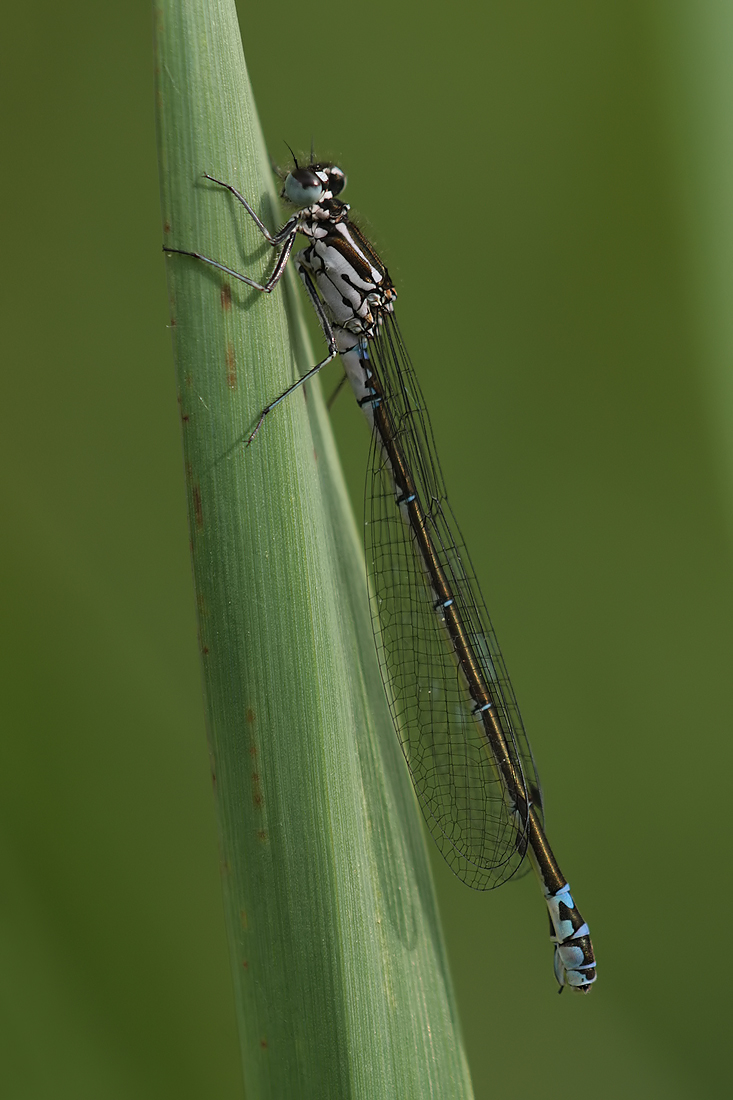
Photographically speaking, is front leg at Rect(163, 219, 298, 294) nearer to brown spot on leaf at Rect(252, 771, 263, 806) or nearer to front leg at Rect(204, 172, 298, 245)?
front leg at Rect(204, 172, 298, 245)

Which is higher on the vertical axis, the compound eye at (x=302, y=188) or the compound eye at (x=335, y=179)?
the compound eye at (x=335, y=179)

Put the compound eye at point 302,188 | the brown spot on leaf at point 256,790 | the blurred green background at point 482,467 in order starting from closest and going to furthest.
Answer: the brown spot on leaf at point 256,790 < the compound eye at point 302,188 < the blurred green background at point 482,467

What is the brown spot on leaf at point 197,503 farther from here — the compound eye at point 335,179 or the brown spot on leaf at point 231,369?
the compound eye at point 335,179

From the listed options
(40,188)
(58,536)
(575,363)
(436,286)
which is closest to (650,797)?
(575,363)

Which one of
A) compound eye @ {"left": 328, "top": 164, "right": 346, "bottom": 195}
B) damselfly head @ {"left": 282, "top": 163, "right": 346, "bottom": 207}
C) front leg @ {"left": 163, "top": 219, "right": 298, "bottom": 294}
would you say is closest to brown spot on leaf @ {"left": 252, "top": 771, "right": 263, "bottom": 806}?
front leg @ {"left": 163, "top": 219, "right": 298, "bottom": 294}

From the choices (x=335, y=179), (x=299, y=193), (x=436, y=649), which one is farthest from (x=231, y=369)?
(x=436, y=649)

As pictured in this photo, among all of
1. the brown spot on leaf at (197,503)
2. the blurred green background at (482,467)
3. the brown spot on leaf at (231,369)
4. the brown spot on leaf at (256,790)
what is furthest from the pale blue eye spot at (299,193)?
the brown spot on leaf at (256,790)
